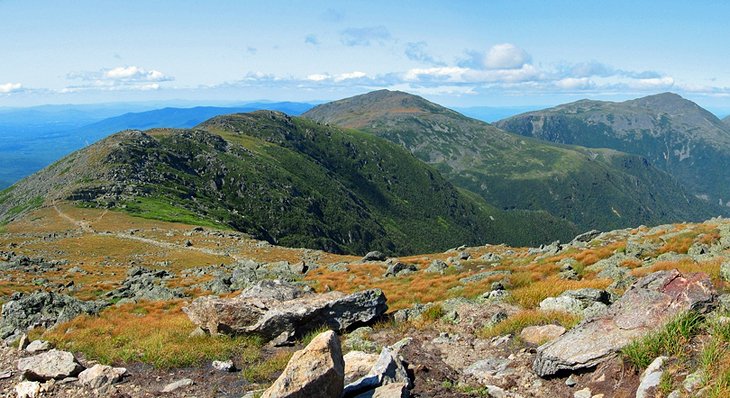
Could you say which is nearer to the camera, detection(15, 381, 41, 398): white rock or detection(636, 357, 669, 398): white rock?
detection(636, 357, 669, 398): white rock

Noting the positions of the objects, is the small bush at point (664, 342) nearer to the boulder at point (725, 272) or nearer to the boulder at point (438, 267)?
the boulder at point (725, 272)

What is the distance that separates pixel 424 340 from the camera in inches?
679

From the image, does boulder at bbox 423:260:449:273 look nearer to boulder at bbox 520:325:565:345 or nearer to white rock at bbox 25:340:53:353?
boulder at bbox 520:325:565:345

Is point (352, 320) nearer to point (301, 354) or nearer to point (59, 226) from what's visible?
point (301, 354)

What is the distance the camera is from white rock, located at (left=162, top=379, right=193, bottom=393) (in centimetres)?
1359

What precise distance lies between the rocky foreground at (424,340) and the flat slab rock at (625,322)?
0.15 ft

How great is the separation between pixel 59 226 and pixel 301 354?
12641 centimetres

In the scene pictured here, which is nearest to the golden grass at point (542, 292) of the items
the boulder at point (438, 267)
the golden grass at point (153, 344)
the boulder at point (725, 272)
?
the boulder at point (725, 272)

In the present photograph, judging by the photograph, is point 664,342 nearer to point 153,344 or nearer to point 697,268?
point 697,268

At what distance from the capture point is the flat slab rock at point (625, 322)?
11.2 m

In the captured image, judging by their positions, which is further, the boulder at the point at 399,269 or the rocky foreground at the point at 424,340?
the boulder at the point at 399,269

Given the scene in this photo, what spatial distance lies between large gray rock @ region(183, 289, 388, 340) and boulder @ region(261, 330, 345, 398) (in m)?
7.94

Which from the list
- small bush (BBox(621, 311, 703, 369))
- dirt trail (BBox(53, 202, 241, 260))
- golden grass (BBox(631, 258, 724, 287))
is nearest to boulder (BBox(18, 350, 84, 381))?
small bush (BBox(621, 311, 703, 369))

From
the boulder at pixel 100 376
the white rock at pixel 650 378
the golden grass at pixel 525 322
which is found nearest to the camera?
the white rock at pixel 650 378
